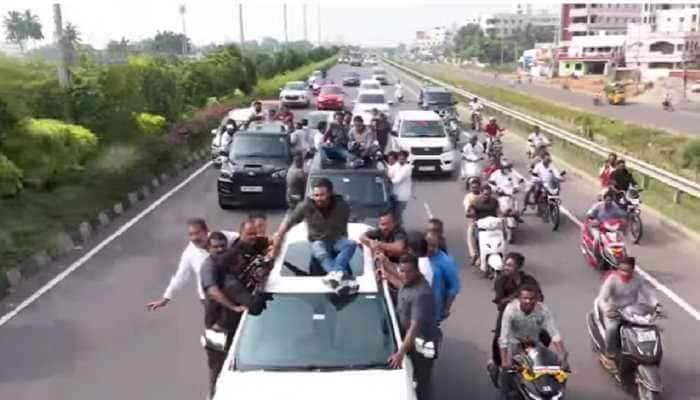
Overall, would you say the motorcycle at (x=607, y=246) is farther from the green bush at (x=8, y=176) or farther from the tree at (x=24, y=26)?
the tree at (x=24, y=26)

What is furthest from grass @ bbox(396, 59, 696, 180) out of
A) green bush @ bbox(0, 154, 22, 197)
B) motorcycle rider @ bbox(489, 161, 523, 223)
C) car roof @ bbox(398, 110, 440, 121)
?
green bush @ bbox(0, 154, 22, 197)

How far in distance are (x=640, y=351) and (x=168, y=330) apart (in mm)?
5508

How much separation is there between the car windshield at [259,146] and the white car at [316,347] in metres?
11.8

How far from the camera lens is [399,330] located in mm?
6312

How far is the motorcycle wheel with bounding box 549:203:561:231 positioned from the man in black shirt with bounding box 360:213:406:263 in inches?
291

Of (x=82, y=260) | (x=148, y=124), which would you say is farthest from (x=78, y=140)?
(x=148, y=124)

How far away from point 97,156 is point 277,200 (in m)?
5.87

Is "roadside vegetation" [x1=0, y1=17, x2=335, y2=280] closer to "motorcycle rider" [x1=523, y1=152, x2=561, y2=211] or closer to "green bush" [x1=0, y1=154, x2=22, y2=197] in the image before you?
"green bush" [x1=0, y1=154, x2=22, y2=197]

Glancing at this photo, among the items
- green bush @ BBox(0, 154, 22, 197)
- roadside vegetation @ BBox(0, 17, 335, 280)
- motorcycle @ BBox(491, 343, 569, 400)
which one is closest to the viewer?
motorcycle @ BBox(491, 343, 569, 400)

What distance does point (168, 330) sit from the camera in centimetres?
978

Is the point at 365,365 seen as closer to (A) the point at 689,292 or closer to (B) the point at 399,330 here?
(B) the point at 399,330

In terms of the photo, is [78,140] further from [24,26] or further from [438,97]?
[24,26]

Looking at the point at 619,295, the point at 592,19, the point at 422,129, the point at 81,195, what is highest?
the point at 592,19

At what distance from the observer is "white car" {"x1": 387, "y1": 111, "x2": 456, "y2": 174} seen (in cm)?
2200
